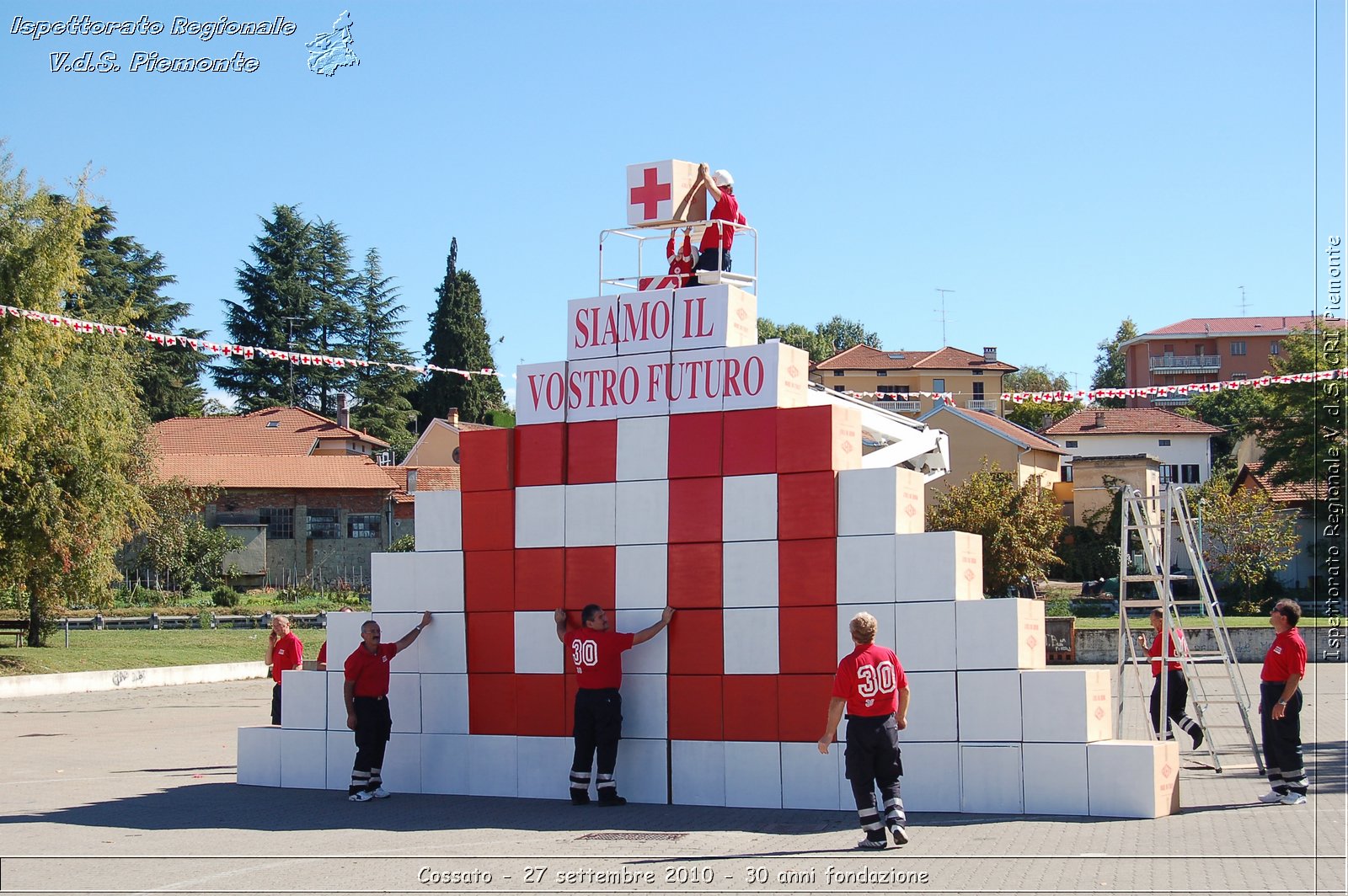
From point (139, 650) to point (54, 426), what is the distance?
7409 millimetres

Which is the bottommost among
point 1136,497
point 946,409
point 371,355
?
point 1136,497

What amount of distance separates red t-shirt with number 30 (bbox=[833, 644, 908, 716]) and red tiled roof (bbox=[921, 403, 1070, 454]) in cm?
4509

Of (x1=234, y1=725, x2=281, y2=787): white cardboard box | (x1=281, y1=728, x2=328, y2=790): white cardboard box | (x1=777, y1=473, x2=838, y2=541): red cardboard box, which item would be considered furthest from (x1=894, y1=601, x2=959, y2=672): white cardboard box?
(x1=234, y1=725, x2=281, y2=787): white cardboard box

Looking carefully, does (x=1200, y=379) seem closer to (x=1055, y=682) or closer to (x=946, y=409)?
(x=946, y=409)

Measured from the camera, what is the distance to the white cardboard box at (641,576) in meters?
11.7

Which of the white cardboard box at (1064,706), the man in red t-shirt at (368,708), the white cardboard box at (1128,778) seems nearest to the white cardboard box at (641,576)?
the man in red t-shirt at (368,708)

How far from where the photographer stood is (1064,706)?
10117 millimetres

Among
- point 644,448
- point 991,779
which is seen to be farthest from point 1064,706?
point 644,448

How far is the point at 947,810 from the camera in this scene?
10.5m

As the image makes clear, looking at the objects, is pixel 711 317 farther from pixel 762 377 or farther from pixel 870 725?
pixel 870 725

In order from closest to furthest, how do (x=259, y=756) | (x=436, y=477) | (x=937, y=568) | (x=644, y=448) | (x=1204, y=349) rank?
(x=937, y=568)
(x=644, y=448)
(x=259, y=756)
(x=436, y=477)
(x=1204, y=349)

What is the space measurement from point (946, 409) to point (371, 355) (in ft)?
126

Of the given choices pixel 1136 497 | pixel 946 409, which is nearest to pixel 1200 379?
pixel 946 409

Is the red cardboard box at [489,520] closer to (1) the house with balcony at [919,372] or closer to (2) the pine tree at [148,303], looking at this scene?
(2) the pine tree at [148,303]
